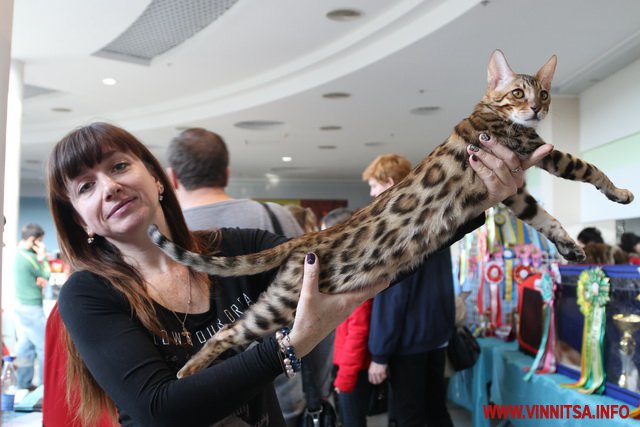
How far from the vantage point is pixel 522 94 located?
1.11 m

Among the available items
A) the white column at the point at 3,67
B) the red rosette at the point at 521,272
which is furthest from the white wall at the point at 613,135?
the white column at the point at 3,67

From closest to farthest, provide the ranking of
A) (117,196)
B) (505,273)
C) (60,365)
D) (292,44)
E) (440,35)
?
(117,196), (60,365), (505,273), (440,35), (292,44)

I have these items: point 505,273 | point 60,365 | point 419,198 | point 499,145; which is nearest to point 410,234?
point 419,198

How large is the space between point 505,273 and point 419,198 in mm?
3470

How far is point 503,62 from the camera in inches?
46.7

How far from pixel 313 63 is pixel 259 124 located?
2.61m

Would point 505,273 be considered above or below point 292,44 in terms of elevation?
below

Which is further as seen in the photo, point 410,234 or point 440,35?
point 440,35

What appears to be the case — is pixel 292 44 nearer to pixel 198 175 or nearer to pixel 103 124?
pixel 198 175

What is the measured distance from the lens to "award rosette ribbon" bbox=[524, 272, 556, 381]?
2834 millimetres

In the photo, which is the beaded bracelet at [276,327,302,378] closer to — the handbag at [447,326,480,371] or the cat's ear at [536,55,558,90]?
the cat's ear at [536,55,558,90]

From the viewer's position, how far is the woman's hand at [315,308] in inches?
38.4

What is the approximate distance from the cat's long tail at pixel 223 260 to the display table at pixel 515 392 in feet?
5.17
